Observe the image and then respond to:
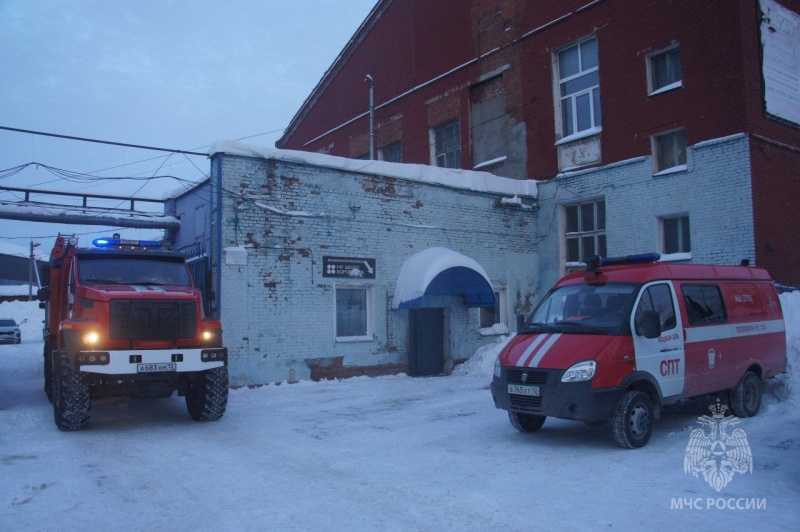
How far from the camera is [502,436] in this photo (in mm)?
8297

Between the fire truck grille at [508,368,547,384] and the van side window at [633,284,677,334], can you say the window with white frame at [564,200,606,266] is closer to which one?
the van side window at [633,284,677,334]

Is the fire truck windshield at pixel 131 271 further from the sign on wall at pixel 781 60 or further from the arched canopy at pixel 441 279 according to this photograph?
the sign on wall at pixel 781 60

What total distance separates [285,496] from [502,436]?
11.4ft

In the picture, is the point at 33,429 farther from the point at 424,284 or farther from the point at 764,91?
the point at 764,91

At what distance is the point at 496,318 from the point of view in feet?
58.9

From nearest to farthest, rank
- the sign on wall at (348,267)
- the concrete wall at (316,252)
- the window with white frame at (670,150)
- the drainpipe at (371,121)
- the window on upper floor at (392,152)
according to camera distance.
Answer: the concrete wall at (316,252)
the sign on wall at (348,267)
the window with white frame at (670,150)
the window on upper floor at (392,152)
the drainpipe at (371,121)

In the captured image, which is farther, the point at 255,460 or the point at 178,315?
the point at 178,315

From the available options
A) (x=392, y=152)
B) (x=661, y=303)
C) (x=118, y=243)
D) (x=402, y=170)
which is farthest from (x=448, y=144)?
(x=661, y=303)

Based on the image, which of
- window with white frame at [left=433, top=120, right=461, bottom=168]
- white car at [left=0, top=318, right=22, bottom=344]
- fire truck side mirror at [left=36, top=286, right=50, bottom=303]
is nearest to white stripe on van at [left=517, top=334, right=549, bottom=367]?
fire truck side mirror at [left=36, top=286, right=50, bottom=303]

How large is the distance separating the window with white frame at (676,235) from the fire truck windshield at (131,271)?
1193cm

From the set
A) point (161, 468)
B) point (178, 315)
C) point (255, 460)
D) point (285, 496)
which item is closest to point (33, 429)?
point (178, 315)

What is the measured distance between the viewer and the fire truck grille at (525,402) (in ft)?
24.7

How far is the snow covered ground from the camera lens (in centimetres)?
515

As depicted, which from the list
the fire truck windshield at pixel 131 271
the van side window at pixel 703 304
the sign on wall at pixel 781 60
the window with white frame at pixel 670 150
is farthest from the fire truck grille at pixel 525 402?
the sign on wall at pixel 781 60
